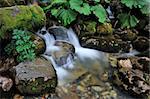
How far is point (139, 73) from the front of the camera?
6.07m

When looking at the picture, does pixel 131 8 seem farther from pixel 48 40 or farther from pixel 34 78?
pixel 34 78

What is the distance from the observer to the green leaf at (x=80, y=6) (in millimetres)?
7422

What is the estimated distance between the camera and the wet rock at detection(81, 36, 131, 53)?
23.4 feet

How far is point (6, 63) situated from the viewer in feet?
19.4

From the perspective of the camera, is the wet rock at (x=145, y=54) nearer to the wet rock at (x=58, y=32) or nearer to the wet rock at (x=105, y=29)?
the wet rock at (x=105, y=29)

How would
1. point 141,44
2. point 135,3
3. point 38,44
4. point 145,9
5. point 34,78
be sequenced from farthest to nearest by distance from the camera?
point 145,9 < point 135,3 < point 141,44 < point 38,44 < point 34,78

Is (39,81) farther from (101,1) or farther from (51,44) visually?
(101,1)

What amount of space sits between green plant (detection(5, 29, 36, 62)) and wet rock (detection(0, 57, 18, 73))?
0.14m

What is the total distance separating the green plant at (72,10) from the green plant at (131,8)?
0.81m

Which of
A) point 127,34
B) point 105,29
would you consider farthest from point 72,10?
point 127,34

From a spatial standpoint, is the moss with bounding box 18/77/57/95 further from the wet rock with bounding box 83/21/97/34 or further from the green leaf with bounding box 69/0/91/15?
the green leaf with bounding box 69/0/91/15

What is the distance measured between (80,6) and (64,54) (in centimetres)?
176

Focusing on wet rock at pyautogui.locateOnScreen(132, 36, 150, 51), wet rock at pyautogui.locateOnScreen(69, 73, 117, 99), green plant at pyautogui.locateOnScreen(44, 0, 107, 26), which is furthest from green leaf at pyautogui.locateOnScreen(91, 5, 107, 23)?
wet rock at pyautogui.locateOnScreen(69, 73, 117, 99)

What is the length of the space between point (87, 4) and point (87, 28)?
628 millimetres
